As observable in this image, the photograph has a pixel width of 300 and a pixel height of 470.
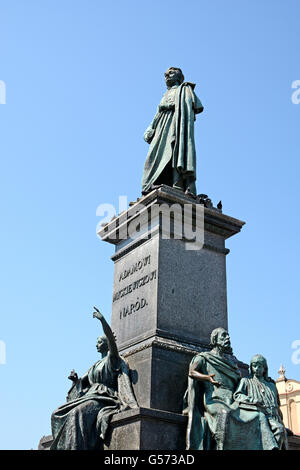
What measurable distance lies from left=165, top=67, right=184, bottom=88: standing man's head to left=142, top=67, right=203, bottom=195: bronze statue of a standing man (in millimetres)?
213

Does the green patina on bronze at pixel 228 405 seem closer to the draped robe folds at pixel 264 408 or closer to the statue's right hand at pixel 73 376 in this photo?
the draped robe folds at pixel 264 408

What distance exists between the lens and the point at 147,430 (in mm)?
7758

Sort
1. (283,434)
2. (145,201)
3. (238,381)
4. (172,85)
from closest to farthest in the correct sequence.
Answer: (283,434), (238,381), (145,201), (172,85)

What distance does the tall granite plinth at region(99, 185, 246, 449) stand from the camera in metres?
8.63

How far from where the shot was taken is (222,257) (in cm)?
1048

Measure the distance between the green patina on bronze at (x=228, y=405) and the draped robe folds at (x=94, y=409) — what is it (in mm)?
889

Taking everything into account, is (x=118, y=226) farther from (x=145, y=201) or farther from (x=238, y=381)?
(x=238, y=381)

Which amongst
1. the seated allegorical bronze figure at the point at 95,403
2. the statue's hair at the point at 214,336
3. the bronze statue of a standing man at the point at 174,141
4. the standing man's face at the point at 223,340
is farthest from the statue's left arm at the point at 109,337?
the bronze statue of a standing man at the point at 174,141

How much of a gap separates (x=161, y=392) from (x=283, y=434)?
1.69 m

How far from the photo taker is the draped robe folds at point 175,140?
36.3 ft

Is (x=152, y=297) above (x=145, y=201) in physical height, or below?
below

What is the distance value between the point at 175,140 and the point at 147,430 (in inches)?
218

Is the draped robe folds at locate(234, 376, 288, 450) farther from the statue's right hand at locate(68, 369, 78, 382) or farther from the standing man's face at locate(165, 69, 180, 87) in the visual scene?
the standing man's face at locate(165, 69, 180, 87)
